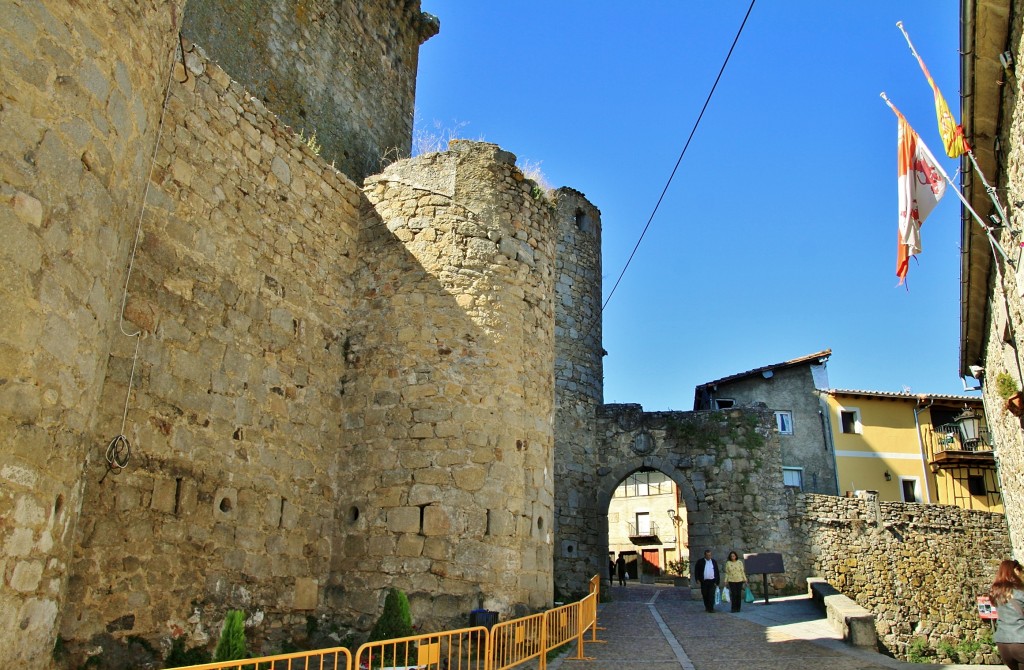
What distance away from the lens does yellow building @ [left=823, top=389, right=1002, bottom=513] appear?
95.6 feet

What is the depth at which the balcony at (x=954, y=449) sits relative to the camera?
28.8 m

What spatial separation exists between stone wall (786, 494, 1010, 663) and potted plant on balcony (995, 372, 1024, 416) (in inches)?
359

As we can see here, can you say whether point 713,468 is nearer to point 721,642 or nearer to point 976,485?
point 721,642

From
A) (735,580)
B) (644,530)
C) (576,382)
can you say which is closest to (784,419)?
(644,530)

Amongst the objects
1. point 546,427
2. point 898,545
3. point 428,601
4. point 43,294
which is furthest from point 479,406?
point 898,545

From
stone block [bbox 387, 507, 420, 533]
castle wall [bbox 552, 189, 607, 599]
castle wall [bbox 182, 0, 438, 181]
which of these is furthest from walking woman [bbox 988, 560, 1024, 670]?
castle wall [bbox 552, 189, 607, 599]

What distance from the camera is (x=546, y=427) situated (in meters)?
9.16

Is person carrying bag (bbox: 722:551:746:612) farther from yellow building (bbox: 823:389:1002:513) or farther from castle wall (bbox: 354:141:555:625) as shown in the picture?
yellow building (bbox: 823:389:1002:513)

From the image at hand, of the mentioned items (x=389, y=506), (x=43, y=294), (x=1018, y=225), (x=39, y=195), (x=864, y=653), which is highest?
(x=1018, y=225)

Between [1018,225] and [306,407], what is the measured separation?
701 cm

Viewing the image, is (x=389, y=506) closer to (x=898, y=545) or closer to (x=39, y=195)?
(x=39, y=195)

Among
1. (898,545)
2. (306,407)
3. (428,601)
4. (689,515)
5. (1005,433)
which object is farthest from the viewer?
(898,545)

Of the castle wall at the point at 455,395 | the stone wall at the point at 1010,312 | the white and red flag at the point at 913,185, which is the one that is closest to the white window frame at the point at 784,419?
the stone wall at the point at 1010,312

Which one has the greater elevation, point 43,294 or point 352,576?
point 43,294
